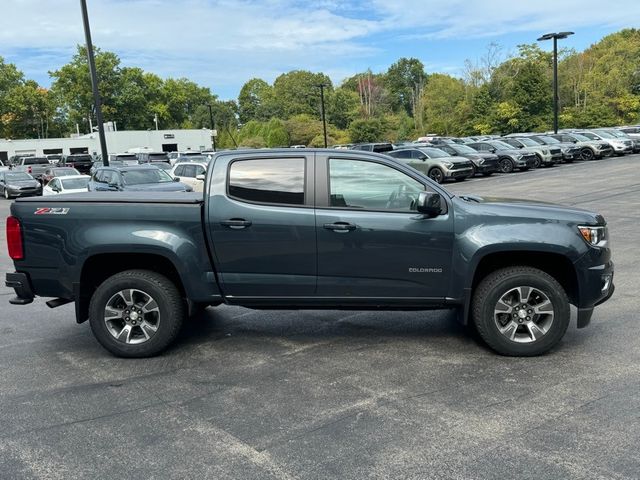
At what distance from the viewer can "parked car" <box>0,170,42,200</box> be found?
89.6 ft

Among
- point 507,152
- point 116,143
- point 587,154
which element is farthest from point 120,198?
point 116,143

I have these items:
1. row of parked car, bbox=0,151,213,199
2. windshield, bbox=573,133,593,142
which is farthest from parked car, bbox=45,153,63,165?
windshield, bbox=573,133,593,142

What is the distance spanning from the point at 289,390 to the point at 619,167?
25.2m

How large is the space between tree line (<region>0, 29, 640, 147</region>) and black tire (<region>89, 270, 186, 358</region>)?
189ft

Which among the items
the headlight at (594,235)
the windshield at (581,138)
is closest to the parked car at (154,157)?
the windshield at (581,138)

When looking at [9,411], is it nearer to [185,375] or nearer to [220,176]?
[185,375]

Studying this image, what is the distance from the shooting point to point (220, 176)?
16.8 ft

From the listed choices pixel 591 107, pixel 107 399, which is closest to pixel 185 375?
pixel 107 399

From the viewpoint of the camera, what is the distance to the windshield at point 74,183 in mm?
20403

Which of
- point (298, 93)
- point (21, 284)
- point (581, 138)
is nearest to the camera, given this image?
point (21, 284)

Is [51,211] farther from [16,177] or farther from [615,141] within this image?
[615,141]

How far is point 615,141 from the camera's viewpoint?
32219mm

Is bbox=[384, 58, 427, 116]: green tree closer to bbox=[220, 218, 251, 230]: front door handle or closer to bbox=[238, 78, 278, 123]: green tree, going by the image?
bbox=[238, 78, 278, 123]: green tree

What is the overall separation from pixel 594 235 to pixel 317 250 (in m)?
2.32
